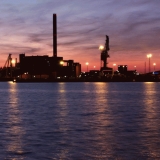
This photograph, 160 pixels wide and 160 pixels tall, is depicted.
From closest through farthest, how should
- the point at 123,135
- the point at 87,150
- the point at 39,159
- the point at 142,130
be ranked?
the point at 39,159 < the point at 87,150 < the point at 123,135 < the point at 142,130

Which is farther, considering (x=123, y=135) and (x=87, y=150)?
(x=123, y=135)

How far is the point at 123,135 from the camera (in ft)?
75.1

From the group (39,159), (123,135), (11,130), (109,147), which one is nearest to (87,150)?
(109,147)

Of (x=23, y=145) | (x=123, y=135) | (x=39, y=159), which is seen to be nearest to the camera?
(x=39, y=159)

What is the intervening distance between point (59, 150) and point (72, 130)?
22.6ft

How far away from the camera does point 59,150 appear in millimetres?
18469

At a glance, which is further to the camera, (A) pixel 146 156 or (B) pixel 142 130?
(B) pixel 142 130

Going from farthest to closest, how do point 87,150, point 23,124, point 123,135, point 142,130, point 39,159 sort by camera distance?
point 23,124, point 142,130, point 123,135, point 87,150, point 39,159

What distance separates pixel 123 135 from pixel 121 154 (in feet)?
17.9

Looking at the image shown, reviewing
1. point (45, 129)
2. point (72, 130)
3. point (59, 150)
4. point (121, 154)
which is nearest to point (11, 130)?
point (45, 129)

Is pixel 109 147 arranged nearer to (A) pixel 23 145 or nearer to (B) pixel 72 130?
(A) pixel 23 145

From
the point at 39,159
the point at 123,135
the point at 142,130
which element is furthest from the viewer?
the point at 142,130

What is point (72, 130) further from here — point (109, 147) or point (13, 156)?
point (13, 156)

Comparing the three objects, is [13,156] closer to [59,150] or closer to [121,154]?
[59,150]
